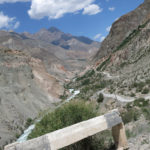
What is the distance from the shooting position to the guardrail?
6.79m

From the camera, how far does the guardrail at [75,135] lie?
6.79m

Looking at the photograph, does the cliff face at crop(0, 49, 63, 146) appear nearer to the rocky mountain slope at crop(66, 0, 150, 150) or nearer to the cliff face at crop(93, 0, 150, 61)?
the rocky mountain slope at crop(66, 0, 150, 150)

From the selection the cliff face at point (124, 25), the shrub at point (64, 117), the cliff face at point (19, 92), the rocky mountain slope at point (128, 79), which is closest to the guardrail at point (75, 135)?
the rocky mountain slope at point (128, 79)

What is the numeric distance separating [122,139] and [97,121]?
1570mm

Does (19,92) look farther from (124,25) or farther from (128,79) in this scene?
(124,25)

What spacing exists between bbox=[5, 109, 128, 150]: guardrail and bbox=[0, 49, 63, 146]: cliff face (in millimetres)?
16501

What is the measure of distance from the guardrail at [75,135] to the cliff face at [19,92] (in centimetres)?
1650

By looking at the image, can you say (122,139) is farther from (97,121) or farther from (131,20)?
(131,20)

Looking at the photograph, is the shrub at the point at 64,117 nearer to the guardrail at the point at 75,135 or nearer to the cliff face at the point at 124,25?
the guardrail at the point at 75,135

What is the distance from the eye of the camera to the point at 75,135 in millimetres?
7465

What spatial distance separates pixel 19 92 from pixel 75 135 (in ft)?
102

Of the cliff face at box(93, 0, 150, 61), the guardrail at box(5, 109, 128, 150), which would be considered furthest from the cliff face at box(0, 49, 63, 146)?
the cliff face at box(93, 0, 150, 61)

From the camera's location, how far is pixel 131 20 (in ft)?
307

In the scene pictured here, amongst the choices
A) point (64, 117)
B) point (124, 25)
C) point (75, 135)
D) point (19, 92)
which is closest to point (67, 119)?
point (64, 117)
